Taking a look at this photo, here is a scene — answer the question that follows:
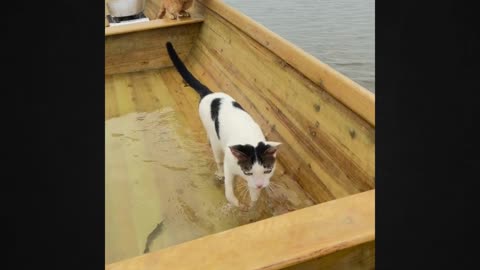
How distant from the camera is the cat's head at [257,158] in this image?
58.5 inches

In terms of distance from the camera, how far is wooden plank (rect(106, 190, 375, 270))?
801mm

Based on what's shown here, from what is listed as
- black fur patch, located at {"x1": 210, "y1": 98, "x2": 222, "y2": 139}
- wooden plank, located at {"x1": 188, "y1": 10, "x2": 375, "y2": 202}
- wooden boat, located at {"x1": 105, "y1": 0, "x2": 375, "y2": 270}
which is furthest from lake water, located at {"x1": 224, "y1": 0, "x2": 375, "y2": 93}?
black fur patch, located at {"x1": 210, "y1": 98, "x2": 222, "y2": 139}

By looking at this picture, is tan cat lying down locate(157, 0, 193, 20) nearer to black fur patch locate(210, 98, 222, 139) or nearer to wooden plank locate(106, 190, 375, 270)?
black fur patch locate(210, 98, 222, 139)

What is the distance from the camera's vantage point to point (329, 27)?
5062 millimetres

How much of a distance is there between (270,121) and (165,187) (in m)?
0.58

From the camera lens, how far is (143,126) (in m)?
2.66

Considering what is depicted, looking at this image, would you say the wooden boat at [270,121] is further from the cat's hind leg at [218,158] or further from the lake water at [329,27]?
the lake water at [329,27]

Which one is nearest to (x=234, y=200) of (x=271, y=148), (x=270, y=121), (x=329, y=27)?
(x=271, y=148)

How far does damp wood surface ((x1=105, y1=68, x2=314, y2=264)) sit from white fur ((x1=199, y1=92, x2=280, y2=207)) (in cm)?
11

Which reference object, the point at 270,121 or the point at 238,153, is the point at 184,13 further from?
the point at 238,153

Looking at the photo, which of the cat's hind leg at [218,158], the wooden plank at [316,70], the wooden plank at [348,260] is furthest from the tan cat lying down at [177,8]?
the wooden plank at [348,260]

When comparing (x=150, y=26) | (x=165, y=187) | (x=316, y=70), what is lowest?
(x=165, y=187)
